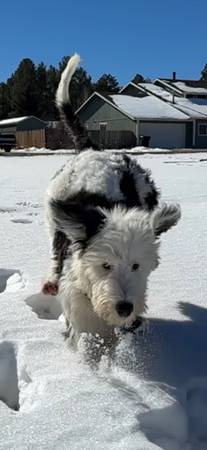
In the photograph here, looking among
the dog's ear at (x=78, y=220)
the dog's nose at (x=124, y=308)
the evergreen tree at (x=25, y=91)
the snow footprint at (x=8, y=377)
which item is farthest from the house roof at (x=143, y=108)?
the dog's nose at (x=124, y=308)

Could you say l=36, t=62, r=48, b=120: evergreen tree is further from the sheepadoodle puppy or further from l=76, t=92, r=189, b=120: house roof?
the sheepadoodle puppy

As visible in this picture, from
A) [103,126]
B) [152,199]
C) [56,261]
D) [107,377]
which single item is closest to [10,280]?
[56,261]

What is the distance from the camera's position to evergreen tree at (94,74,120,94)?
2977 inches

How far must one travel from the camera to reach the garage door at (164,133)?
49250mm

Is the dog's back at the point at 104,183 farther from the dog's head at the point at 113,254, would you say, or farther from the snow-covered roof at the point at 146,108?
the snow-covered roof at the point at 146,108

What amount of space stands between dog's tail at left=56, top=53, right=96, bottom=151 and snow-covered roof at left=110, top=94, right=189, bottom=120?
4196 cm

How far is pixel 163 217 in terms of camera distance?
13.2 feet

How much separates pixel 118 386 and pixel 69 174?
2064mm

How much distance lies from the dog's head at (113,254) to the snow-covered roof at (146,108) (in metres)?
44.9

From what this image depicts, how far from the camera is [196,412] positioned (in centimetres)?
319

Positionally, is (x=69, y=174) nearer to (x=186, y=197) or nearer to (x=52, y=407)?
(x=52, y=407)

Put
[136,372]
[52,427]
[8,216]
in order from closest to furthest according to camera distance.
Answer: [52,427] < [136,372] < [8,216]

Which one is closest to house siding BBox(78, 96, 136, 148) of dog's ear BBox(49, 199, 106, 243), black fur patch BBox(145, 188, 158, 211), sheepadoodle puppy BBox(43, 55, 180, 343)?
black fur patch BBox(145, 188, 158, 211)

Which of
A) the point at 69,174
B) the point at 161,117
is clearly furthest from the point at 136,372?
the point at 161,117
